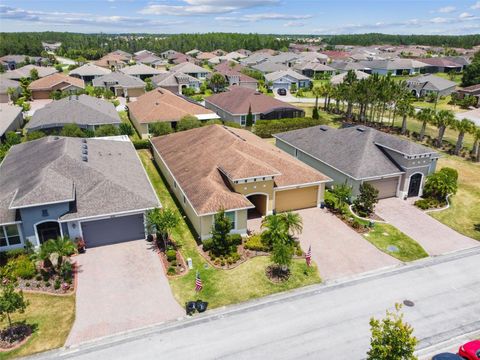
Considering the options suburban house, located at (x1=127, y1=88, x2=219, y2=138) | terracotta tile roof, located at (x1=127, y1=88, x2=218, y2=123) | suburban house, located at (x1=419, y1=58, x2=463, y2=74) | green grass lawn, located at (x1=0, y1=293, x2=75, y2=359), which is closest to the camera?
green grass lawn, located at (x1=0, y1=293, x2=75, y2=359)

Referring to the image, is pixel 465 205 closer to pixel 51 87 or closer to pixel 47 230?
pixel 47 230

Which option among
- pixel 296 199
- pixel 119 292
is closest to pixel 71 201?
pixel 119 292

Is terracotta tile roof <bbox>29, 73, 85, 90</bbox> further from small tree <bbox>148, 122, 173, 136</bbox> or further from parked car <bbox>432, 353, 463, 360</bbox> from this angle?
parked car <bbox>432, 353, 463, 360</bbox>

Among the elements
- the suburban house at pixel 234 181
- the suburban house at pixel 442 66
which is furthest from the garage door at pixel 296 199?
the suburban house at pixel 442 66

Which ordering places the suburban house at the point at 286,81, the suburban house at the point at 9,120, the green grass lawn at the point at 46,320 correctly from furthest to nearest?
the suburban house at the point at 286,81 → the suburban house at the point at 9,120 → the green grass lawn at the point at 46,320

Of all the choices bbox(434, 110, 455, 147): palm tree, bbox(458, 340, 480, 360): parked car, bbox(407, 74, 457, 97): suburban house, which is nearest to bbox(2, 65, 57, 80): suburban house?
bbox(434, 110, 455, 147): palm tree

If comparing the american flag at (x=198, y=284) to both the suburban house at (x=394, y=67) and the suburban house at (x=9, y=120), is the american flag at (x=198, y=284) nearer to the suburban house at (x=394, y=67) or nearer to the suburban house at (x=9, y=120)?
the suburban house at (x=9, y=120)
